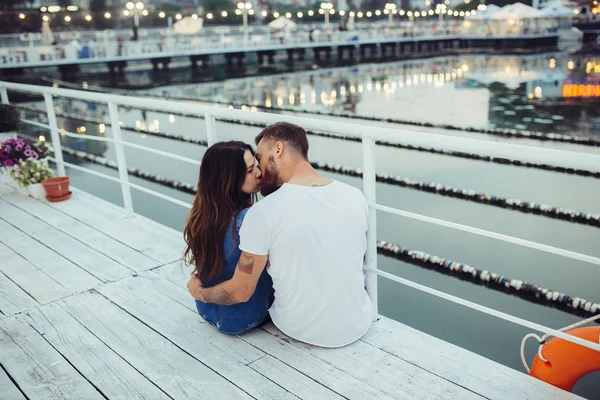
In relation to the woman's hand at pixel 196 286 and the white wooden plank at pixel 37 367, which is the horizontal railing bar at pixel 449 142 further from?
the white wooden plank at pixel 37 367

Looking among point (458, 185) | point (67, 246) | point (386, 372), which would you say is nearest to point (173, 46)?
point (458, 185)

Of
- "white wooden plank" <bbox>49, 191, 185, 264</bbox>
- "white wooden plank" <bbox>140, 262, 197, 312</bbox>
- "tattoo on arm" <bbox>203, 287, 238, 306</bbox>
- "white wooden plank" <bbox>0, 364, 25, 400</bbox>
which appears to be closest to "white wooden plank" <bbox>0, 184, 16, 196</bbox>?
"white wooden plank" <bbox>49, 191, 185, 264</bbox>

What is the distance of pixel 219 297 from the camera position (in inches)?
97.3

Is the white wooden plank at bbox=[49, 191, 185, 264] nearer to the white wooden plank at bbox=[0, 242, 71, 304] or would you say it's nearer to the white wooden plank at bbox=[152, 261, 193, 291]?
the white wooden plank at bbox=[152, 261, 193, 291]

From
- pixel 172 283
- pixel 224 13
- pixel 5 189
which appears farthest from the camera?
pixel 224 13

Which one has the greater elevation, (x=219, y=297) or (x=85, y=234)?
(x=219, y=297)

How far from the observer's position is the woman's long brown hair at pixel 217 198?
2441 millimetres

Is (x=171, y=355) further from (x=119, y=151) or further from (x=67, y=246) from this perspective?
(x=119, y=151)

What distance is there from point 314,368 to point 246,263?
1.84ft

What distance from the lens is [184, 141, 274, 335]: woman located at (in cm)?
245

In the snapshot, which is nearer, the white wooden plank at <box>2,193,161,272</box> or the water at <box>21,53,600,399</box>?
the white wooden plank at <box>2,193,161,272</box>

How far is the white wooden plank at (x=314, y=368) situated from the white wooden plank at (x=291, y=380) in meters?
0.02

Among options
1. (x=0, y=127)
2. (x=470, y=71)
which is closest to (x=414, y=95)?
(x=470, y=71)

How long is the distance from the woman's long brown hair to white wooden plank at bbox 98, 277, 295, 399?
0.38 m
